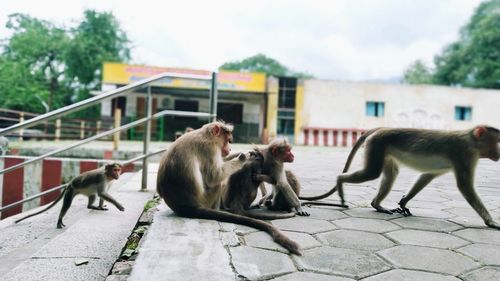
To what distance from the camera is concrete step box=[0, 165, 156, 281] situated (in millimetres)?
2051

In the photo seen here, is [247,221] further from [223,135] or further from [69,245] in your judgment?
[69,245]

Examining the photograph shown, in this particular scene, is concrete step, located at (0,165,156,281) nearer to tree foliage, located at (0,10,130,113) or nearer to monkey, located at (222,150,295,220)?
monkey, located at (222,150,295,220)

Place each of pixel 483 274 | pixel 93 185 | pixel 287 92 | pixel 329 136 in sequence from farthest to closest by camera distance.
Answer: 1. pixel 287 92
2. pixel 329 136
3. pixel 93 185
4. pixel 483 274

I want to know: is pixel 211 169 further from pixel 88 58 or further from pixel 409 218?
pixel 88 58

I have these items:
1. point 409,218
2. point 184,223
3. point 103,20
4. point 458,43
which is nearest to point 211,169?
point 184,223

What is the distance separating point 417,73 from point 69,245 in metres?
47.4

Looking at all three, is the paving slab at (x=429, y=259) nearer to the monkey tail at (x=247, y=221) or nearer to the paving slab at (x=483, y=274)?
the paving slab at (x=483, y=274)

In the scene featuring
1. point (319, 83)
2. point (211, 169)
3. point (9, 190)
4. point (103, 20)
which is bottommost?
point (9, 190)

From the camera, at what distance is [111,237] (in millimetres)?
2686

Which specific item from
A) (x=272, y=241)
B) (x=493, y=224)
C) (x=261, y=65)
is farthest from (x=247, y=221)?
(x=261, y=65)

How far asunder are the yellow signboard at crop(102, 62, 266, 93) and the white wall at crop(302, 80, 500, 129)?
2892 millimetres

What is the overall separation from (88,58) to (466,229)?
27.9 m

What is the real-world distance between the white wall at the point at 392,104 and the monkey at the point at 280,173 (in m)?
18.5

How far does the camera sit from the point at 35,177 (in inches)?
308
